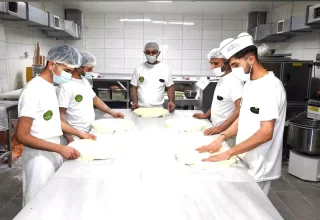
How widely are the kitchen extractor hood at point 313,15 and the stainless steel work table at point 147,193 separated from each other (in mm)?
2546

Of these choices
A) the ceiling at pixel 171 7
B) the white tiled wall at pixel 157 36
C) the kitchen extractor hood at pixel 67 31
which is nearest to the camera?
the kitchen extractor hood at pixel 67 31

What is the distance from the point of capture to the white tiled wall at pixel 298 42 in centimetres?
432

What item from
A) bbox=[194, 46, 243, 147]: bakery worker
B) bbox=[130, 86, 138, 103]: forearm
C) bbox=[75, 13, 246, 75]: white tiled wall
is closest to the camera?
bbox=[194, 46, 243, 147]: bakery worker

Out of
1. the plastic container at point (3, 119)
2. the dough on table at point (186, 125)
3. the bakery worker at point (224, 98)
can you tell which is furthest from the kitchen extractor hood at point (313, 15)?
the plastic container at point (3, 119)

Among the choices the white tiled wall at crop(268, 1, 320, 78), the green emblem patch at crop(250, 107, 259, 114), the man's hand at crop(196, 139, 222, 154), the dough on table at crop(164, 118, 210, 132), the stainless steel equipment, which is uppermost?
the white tiled wall at crop(268, 1, 320, 78)

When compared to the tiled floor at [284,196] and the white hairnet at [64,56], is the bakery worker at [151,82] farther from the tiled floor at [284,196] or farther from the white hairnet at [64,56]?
the white hairnet at [64,56]

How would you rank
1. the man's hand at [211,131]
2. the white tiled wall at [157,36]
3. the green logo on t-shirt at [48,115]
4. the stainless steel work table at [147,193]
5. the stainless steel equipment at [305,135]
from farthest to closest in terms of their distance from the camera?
the white tiled wall at [157,36]
the stainless steel equipment at [305,135]
the man's hand at [211,131]
the green logo on t-shirt at [48,115]
the stainless steel work table at [147,193]

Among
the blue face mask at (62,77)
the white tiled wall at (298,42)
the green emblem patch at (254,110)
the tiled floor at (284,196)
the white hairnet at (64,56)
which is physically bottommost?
the tiled floor at (284,196)

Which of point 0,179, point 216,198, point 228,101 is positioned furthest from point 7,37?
point 216,198

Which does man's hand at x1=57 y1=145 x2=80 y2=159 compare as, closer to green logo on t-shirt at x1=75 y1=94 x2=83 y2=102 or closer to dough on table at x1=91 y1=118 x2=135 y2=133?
dough on table at x1=91 y1=118 x2=135 y2=133

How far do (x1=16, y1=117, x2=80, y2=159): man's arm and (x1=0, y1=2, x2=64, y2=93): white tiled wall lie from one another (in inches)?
97.4

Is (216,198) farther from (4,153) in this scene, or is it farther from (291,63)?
(291,63)

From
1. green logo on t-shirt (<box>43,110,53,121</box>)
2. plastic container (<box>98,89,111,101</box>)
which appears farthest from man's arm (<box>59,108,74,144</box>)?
plastic container (<box>98,89,111,101</box>)

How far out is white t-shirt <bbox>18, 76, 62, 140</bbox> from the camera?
1.74 metres
